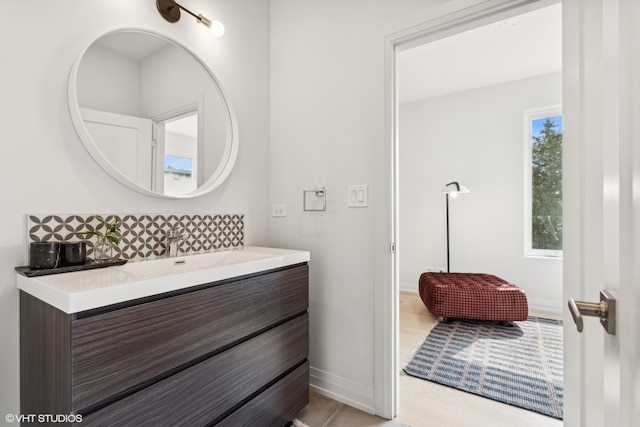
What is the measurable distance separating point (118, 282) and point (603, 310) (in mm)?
1157

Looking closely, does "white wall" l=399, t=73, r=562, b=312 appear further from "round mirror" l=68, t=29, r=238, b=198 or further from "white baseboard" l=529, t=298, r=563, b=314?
"round mirror" l=68, t=29, r=238, b=198

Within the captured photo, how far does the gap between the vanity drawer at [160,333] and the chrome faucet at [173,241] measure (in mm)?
509

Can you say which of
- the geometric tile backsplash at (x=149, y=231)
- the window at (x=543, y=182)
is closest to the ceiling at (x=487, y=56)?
the window at (x=543, y=182)

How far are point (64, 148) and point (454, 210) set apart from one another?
3961 millimetres

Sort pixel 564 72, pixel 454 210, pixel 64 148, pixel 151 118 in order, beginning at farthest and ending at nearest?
pixel 454 210 → pixel 151 118 → pixel 64 148 → pixel 564 72

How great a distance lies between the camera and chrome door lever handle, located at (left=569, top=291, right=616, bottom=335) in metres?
0.50

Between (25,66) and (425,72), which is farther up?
(425,72)

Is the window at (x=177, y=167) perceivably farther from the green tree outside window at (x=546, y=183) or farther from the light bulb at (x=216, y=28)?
the green tree outside window at (x=546, y=183)

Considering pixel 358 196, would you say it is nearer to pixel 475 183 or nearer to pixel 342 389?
pixel 342 389

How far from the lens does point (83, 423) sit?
81 centimetres

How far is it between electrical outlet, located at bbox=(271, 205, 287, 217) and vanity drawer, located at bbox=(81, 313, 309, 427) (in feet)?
2.49

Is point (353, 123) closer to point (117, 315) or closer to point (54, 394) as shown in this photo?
point (117, 315)

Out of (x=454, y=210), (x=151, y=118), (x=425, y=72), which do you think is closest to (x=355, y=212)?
(x=151, y=118)

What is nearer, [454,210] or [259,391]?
[259,391]
